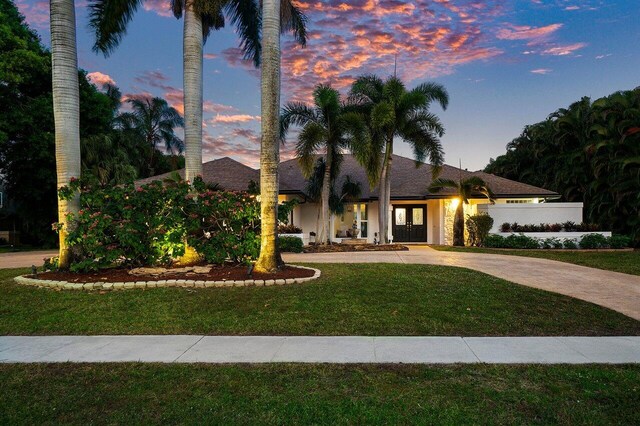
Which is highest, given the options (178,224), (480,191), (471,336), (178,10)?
(178,10)

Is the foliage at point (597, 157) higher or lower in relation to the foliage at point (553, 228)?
higher

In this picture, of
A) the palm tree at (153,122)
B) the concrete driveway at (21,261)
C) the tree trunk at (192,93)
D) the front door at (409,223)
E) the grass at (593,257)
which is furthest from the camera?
the palm tree at (153,122)

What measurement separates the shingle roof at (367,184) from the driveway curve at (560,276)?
7406 millimetres

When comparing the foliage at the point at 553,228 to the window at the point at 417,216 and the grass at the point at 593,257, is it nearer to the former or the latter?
the grass at the point at 593,257

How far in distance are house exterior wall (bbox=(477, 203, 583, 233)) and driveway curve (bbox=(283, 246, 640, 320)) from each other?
557 cm

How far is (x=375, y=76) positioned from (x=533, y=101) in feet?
26.7

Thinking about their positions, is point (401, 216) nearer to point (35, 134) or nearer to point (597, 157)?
point (597, 157)

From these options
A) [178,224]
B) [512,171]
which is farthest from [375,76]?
[512,171]

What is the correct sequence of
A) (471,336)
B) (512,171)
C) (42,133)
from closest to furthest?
(471,336)
(42,133)
(512,171)

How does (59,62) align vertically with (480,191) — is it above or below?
above

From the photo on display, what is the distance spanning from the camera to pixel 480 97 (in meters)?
20.4

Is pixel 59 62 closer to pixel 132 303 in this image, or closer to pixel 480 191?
pixel 132 303

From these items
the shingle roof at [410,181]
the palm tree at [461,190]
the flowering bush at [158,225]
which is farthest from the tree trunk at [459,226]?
the flowering bush at [158,225]

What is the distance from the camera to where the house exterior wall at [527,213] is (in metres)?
21.7
